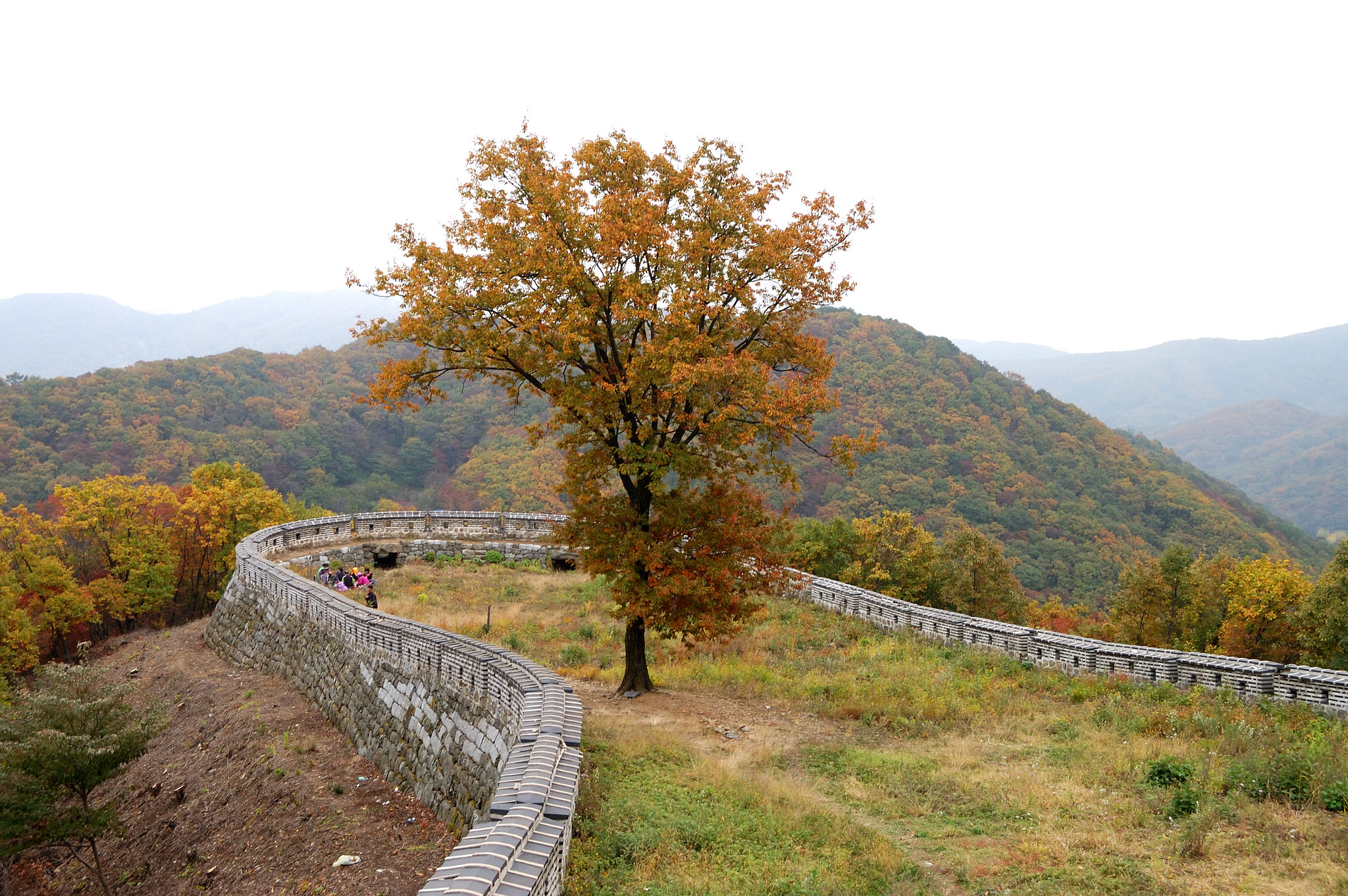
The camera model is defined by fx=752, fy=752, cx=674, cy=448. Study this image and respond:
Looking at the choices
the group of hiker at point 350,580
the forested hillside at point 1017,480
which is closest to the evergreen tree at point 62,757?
the group of hiker at point 350,580

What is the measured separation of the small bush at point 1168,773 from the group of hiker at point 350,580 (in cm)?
1752

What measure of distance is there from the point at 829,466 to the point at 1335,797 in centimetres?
6143

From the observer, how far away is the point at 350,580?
22.7 metres

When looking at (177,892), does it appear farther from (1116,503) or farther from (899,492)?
(1116,503)

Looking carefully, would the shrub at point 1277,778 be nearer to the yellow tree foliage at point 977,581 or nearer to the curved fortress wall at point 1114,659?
the curved fortress wall at point 1114,659

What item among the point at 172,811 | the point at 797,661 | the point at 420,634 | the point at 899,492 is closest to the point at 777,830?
the point at 420,634

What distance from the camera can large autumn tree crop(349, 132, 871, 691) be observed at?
1207cm

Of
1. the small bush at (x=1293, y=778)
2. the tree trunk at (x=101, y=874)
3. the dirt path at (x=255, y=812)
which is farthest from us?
the tree trunk at (x=101, y=874)

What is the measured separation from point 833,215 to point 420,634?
10.1 meters

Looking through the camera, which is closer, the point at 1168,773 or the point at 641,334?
the point at 1168,773

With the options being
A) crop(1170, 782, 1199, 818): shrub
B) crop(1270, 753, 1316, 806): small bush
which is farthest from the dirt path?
crop(1270, 753, 1316, 806): small bush

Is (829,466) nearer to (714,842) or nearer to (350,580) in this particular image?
(350,580)

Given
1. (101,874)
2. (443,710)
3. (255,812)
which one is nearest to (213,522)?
(101,874)

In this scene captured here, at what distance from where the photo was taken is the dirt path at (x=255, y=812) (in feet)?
33.4
